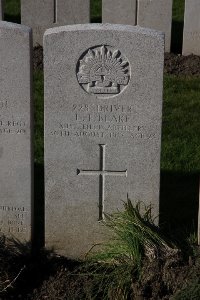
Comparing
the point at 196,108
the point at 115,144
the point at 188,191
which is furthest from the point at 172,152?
the point at 115,144

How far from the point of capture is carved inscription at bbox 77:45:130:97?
5570 millimetres

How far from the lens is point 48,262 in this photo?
600cm

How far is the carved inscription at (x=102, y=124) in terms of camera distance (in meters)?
5.70

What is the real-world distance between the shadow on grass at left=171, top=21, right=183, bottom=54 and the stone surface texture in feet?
1.24

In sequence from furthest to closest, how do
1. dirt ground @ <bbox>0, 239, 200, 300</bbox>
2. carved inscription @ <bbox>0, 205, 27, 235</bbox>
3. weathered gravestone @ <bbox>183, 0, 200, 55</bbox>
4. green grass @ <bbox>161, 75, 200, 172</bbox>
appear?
weathered gravestone @ <bbox>183, 0, 200, 55</bbox>, green grass @ <bbox>161, 75, 200, 172</bbox>, carved inscription @ <bbox>0, 205, 27, 235</bbox>, dirt ground @ <bbox>0, 239, 200, 300</bbox>

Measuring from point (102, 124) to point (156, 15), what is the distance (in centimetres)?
524

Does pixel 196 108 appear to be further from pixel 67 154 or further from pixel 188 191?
pixel 67 154

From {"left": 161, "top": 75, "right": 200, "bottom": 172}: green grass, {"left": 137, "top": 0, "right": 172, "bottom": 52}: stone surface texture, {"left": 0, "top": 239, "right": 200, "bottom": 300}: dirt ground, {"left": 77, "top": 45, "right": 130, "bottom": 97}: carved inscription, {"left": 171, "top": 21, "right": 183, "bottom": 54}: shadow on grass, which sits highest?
{"left": 137, "top": 0, "right": 172, "bottom": 52}: stone surface texture

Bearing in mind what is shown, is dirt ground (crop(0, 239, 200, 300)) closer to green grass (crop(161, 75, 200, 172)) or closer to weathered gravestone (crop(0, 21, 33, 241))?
weathered gravestone (crop(0, 21, 33, 241))

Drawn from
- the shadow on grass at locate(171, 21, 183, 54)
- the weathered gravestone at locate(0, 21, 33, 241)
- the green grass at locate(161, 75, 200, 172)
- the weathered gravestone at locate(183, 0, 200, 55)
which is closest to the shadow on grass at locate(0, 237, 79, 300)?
the weathered gravestone at locate(0, 21, 33, 241)

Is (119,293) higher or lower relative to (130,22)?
lower

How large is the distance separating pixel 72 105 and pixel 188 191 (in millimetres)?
1922

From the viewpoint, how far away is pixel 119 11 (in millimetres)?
10734

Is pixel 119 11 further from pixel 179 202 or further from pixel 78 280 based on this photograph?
pixel 78 280
